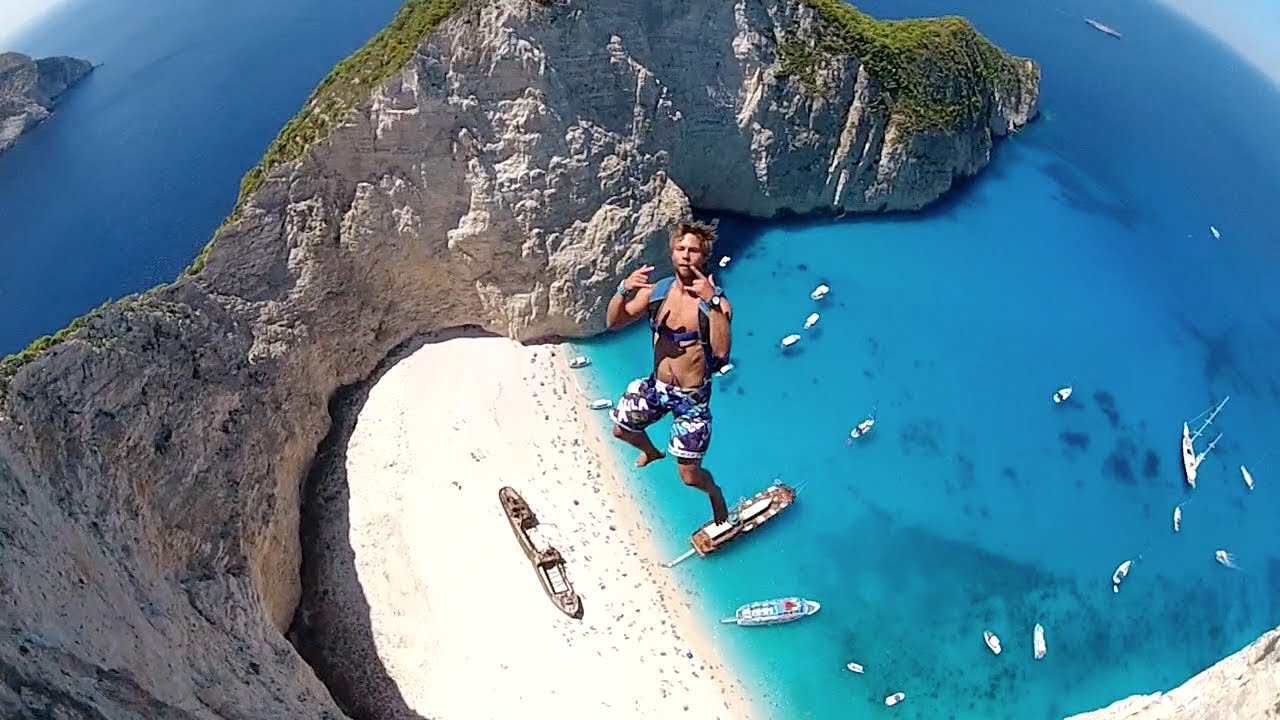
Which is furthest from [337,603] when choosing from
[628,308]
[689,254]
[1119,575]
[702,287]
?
[1119,575]

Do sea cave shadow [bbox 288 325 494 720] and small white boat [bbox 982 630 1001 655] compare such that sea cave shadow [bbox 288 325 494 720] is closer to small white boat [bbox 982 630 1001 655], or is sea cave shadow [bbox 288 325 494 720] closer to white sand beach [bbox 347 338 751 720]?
white sand beach [bbox 347 338 751 720]

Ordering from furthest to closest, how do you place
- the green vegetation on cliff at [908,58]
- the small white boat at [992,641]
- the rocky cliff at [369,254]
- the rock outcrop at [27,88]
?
the rock outcrop at [27,88]
the green vegetation on cliff at [908,58]
the small white boat at [992,641]
the rocky cliff at [369,254]

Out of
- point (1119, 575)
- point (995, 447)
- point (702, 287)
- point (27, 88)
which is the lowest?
point (1119, 575)

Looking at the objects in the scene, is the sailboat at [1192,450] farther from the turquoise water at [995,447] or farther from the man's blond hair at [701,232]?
the man's blond hair at [701,232]

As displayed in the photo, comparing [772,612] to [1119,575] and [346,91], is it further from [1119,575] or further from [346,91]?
[346,91]

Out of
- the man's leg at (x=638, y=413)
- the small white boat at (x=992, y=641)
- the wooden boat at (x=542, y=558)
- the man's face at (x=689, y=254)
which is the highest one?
the man's face at (x=689, y=254)

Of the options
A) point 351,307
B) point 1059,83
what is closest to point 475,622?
point 351,307

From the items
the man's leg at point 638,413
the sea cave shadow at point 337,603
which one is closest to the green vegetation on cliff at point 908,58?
the sea cave shadow at point 337,603
